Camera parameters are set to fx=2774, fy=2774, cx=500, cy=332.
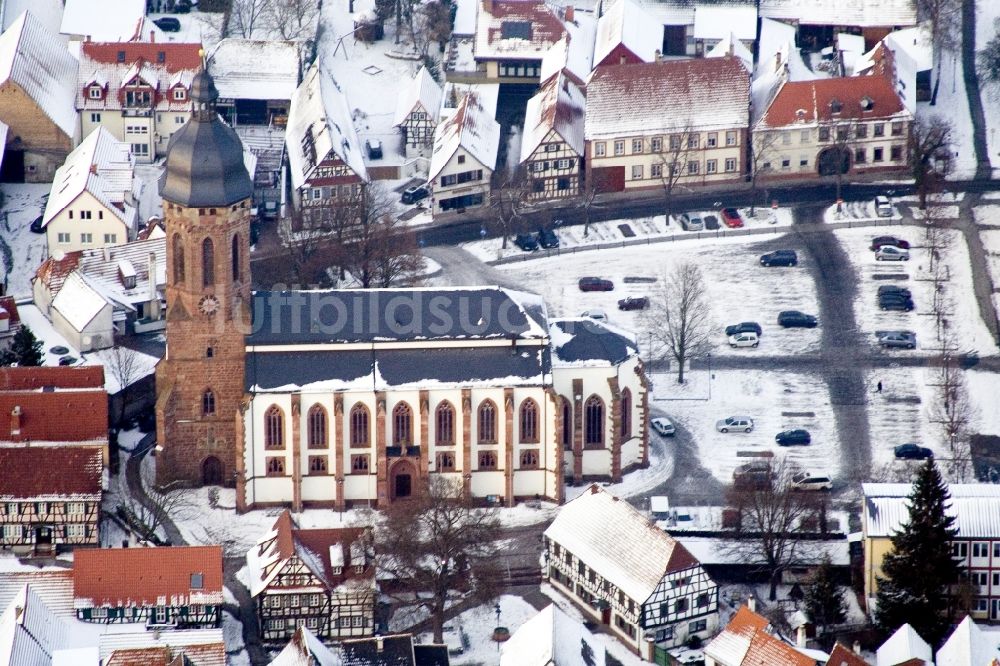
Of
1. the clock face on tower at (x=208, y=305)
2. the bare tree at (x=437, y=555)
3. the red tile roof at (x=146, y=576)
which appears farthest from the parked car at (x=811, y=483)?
the red tile roof at (x=146, y=576)

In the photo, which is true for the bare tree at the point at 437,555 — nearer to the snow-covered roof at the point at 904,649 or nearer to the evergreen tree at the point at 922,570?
the evergreen tree at the point at 922,570

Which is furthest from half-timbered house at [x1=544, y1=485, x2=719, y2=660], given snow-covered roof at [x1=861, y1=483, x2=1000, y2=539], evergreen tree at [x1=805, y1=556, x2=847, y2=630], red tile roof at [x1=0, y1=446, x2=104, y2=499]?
red tile roof at [x1=0, y1=446, x2=104, y2=499]

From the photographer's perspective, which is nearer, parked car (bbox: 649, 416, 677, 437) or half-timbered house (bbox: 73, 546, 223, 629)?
half-timbered house (bbox: 73, 546, 223, 629)

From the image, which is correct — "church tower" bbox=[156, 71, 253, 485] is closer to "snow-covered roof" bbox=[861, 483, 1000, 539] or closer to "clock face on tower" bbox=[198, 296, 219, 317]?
"clock face on tower" bbox=[198, 296, 219, 317]

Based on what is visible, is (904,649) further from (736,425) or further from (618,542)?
(736,425)

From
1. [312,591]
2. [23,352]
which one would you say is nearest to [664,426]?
[312,591]
